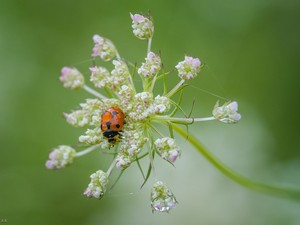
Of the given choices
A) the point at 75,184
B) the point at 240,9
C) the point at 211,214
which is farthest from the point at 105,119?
the point at 240,9

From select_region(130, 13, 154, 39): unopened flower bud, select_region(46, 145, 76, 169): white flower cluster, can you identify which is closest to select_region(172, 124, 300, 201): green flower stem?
select_region(130, 13, 154, 39): unopened flower bud

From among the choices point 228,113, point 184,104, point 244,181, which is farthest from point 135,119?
point 184,104

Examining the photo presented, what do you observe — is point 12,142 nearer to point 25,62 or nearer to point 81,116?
point 25,62

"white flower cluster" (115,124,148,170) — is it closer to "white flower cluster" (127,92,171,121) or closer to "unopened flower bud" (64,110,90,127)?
"white flower cluster" (127,92,171,121)

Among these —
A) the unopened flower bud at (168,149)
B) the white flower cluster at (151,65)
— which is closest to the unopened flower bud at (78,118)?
the white flower cluster at (151,65)

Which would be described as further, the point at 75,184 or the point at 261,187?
the point at 75,184

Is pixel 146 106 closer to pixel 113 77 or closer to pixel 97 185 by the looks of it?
pixel 113 77
